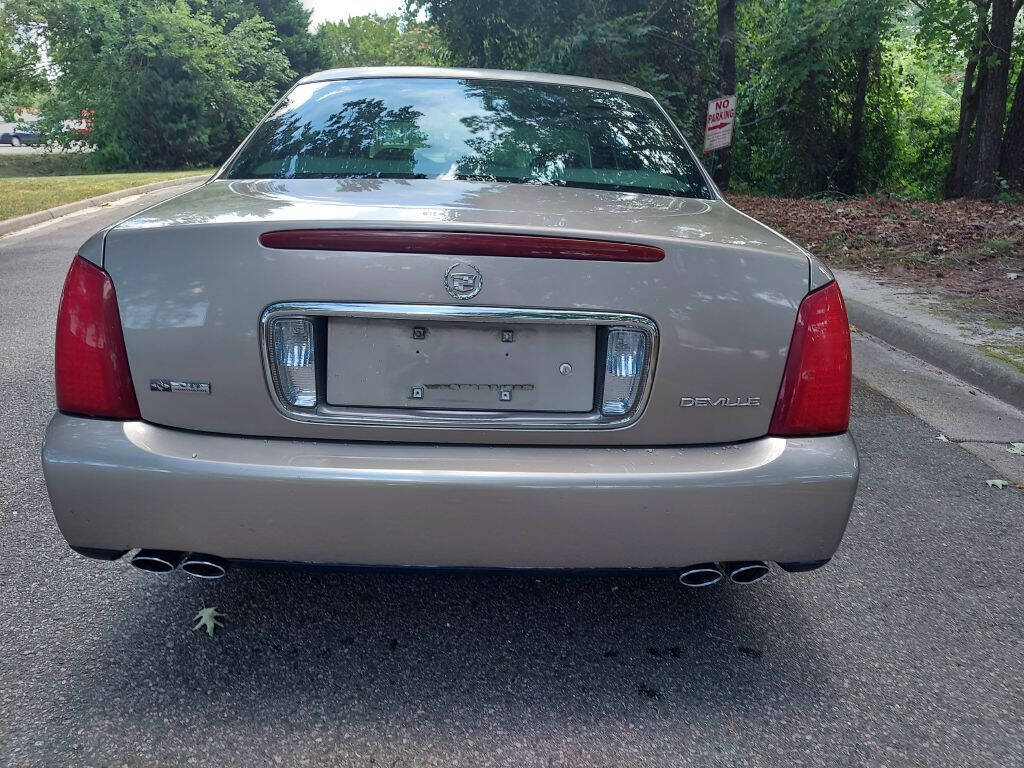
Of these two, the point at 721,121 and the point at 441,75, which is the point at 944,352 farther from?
the point at 721,121

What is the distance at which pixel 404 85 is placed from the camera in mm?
3459

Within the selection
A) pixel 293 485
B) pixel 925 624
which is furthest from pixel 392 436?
pixel 925 624

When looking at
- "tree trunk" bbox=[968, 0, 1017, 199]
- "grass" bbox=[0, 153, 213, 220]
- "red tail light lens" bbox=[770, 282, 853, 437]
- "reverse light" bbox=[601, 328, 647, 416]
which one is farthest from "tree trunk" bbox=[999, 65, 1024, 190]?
"reverse light" bbox=[601, 328, 647, 416]

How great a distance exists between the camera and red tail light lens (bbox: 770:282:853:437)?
2.31 m

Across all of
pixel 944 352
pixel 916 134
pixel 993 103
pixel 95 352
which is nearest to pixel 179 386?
pixel 95 352

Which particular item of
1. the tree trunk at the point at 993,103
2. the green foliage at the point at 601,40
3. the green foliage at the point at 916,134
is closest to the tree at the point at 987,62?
the tree trunk at the point at 993,103

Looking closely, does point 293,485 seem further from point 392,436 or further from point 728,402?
point 728,402

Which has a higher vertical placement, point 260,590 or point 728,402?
point 728,402

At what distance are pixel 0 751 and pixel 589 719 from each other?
130 cm

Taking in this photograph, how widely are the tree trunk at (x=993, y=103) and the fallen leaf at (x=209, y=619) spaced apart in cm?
1577

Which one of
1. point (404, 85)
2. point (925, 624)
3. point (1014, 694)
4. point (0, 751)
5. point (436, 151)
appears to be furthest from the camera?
point (404, 85)

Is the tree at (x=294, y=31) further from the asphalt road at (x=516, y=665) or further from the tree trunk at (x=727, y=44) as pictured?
the asphalt road at (x=516, y=665)

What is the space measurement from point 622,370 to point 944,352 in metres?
4.55

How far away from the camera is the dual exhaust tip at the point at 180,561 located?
228 centimetres
